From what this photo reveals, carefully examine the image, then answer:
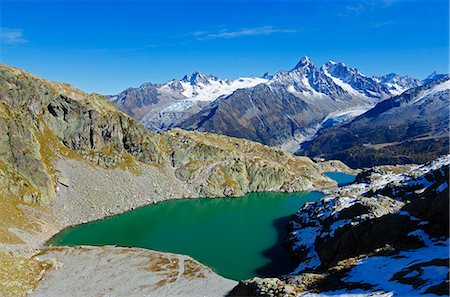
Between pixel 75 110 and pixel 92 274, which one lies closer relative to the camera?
pixel 92 274

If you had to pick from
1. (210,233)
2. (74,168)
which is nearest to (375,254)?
(210,233)

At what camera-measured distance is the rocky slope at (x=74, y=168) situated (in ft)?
324

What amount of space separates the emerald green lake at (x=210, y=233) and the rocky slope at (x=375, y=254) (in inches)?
376

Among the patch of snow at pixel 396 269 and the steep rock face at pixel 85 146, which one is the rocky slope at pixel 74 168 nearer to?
the steep rock face at pixel 85 146

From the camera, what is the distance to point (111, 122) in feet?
534

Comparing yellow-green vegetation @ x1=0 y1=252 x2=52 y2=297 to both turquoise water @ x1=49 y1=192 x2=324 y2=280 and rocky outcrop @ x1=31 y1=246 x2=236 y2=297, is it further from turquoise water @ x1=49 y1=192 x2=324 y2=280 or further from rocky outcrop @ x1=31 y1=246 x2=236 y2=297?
turquoise water @ x1=49 y1=192 x2=324 y2=280

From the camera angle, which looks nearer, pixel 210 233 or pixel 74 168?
pixel 210 233

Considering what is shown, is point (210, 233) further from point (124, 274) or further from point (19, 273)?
point (19, 273)

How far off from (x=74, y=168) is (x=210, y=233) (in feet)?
199

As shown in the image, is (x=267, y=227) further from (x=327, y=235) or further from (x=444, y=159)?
(x=444, y=159)

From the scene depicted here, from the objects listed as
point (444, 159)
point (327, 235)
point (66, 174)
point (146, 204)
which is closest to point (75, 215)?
point (66, 174)

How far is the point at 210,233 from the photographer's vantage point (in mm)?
111875

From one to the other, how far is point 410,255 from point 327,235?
3460 centimetres

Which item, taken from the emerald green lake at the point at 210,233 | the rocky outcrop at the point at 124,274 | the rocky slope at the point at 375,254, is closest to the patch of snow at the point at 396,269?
the rocky slope at the point at 375,254
